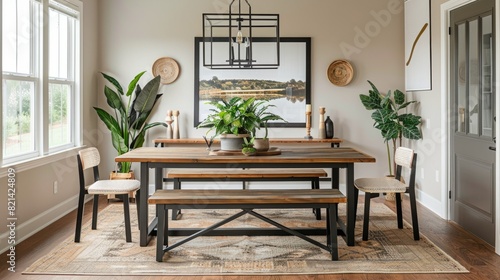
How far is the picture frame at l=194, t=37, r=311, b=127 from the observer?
242 inches

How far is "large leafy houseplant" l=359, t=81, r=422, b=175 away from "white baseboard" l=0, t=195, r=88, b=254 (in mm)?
3702

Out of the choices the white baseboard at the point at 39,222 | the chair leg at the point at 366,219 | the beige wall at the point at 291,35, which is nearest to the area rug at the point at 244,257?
the chair leg at the point at 366,219

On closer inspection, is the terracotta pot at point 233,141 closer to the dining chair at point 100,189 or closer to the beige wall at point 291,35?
the dining chair at point 100,189

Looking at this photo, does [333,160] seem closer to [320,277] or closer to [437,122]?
[320,277]

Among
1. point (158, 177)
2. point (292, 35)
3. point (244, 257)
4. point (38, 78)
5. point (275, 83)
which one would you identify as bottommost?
point (244, 257)

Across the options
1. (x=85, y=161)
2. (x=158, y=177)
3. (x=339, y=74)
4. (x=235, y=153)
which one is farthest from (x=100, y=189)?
(x=339, y=74)

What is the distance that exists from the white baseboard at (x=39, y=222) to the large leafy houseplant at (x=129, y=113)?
0.88m

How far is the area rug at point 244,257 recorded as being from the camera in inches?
133

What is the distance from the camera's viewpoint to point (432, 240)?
13.6 feet

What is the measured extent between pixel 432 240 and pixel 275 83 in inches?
113

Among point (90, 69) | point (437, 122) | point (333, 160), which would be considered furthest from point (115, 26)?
point (437, 122)

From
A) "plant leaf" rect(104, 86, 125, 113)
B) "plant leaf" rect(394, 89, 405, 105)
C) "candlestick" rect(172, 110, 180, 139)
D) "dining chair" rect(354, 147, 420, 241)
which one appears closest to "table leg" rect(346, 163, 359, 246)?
"dining chair" rect(354, 147, 420, 241)

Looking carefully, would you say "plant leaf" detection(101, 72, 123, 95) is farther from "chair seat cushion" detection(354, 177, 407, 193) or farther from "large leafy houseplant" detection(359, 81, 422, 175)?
"chair seat cushion" detection(354, 177, 407, 193)

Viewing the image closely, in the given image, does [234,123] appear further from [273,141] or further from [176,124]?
[176,124]
